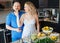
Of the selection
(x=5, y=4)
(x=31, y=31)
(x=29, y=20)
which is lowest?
(x=31, y=31)

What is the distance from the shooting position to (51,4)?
5219mm

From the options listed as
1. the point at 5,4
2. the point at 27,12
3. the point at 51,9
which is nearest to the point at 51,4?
the point at 51,9

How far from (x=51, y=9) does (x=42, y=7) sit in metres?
0.29

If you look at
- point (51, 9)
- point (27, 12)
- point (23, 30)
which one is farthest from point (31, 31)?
point (51, 9)

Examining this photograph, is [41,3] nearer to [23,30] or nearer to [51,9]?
[51,9]

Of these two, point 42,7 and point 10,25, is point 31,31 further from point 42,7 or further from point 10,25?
point 42,7

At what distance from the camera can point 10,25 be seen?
346cm

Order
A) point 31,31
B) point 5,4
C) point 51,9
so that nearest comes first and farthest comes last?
point 31,31
point 51,9
point 5,4

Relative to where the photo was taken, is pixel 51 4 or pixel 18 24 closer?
pixel 18 24

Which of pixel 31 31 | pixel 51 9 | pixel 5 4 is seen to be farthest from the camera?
pixel 5 4

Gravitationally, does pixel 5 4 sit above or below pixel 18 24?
above

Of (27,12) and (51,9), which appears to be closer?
(27,12)

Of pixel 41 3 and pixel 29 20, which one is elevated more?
pixel 41 3

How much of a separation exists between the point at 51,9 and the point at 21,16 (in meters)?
1.96
